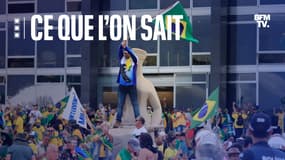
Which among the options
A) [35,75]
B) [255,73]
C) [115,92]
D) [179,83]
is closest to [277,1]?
[255,73]

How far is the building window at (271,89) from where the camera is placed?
17.9 m

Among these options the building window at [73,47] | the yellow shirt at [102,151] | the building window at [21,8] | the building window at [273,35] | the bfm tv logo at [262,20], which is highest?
the building window at [21,8]

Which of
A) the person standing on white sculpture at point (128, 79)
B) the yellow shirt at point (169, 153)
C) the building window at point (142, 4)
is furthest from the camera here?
the building window at point (142, 4)

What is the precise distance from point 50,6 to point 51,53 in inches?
50.3

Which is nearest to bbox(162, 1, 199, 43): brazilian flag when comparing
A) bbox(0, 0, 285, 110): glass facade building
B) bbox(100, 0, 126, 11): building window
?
bbox(0, 0, 285, 110): glass facade building

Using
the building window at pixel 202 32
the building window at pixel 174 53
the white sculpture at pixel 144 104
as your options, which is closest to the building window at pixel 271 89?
the building window at pixel 202 32

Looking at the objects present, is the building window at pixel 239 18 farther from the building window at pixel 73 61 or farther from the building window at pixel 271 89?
the building window at pixel 73 61

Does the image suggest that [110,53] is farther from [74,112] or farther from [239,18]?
[74,112]

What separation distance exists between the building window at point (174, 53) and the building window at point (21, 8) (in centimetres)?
372

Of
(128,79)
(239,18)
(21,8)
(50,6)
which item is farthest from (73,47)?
(128,79)

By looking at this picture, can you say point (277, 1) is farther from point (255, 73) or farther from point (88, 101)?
point (88, 101)

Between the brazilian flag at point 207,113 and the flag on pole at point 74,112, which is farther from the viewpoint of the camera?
the flag on pole at point 74,112

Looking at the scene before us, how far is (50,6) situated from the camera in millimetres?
19859

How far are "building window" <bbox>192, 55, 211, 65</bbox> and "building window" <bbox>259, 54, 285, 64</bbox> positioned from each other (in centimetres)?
136
